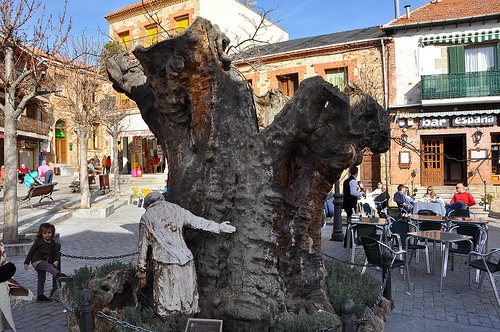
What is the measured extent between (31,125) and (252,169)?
3120 cm

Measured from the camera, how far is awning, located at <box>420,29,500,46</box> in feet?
57.9

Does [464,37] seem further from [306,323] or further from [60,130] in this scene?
[60,130]

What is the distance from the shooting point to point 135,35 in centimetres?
2483

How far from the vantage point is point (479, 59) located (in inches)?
732

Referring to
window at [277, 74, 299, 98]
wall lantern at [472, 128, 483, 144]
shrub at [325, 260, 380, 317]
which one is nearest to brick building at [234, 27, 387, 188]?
window at [277, 74, 299, 98]

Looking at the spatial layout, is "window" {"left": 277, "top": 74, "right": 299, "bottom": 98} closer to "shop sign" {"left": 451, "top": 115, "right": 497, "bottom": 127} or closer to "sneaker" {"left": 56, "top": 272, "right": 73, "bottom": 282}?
"shop sign" {"left": 451, "top": 115, "right": 497, "bottom": 127}

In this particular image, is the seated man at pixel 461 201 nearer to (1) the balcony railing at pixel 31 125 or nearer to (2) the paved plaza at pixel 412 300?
(2) the paved plaza at pixel 412 300

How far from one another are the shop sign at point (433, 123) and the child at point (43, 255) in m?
18.0

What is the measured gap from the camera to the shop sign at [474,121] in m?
17.9

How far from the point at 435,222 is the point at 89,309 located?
23.8 ft

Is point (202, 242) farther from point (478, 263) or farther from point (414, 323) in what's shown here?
point (478, 263)

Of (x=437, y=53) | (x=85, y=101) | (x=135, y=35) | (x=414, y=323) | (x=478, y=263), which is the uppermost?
(x=135, y=35)

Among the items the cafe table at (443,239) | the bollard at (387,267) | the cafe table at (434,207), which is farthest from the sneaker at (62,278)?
the cafe table at (434,207)

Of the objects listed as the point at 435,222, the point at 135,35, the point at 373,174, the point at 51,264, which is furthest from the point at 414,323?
the point at 135,35
